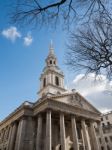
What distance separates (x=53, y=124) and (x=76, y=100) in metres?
7.04

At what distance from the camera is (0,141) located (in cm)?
3531

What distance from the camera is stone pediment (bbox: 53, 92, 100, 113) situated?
Result: 92.8ft

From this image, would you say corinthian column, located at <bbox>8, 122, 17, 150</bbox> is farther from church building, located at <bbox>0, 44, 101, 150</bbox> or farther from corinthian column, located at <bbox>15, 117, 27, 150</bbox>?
corinthian column, located at <bbox>15, 117, 27, 150</bbox>

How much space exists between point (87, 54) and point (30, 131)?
2160 cm

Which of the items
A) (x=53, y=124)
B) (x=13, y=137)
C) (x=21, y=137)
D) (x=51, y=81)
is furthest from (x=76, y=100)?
(x=13, y=137)

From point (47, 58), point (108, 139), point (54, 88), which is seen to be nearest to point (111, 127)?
point (108, 139)

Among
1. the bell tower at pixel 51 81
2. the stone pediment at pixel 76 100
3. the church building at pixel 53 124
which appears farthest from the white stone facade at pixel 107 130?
the bell tower at pixel 51 81

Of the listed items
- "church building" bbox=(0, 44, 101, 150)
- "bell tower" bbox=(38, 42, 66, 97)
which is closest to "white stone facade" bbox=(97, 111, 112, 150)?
"church building" bbox=(0, 44, 101, 150)

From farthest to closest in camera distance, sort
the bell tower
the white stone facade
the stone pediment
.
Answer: the white stone facade, the bell tower, the stone pediment

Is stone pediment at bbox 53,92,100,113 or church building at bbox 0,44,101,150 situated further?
stone pediment at bbox 53,92,100,113

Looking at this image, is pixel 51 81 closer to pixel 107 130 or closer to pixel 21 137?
pixel 21 137

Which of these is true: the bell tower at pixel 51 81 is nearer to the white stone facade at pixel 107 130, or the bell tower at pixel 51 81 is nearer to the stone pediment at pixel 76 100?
the stone pediment at pixel 76 100

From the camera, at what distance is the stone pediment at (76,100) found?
92.8ft

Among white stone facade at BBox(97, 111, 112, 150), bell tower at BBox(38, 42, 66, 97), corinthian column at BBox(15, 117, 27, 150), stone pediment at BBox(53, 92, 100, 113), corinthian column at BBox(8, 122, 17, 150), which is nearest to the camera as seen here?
corinthian column at BBox(15, 117, 27, 150)
